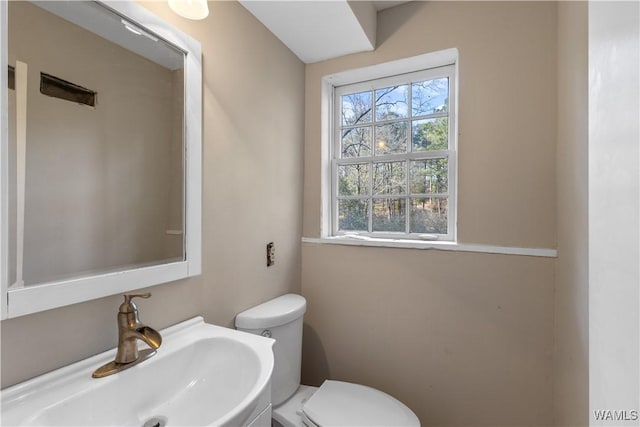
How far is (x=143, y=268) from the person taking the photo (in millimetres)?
924

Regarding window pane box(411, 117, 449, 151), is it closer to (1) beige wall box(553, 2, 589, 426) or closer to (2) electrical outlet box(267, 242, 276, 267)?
(1) beige wall box(553, 2, 589, 426)

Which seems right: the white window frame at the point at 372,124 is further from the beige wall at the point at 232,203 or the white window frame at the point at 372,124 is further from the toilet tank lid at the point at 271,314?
the toilet tank lid at the point at 271,314

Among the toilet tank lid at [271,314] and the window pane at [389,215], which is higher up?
the window pane at [389,215]

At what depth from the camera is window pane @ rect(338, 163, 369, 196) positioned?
1.77 meters

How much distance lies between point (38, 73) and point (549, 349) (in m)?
1.99

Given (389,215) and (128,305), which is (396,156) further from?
(128,305)

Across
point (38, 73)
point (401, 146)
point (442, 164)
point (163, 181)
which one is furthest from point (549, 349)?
point (38, 73)

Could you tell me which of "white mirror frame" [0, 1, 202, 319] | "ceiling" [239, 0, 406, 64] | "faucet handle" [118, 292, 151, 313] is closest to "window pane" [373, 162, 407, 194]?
"ceiling" [239, 0, 406, 64]

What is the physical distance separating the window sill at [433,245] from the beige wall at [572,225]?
0.31 feet

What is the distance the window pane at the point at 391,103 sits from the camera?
1690 mm

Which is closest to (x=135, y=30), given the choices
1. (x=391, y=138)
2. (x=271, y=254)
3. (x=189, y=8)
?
(x=189, y=8)

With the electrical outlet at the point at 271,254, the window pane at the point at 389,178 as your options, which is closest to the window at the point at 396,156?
the window pane at the point at 389,178

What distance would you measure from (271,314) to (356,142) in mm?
1118

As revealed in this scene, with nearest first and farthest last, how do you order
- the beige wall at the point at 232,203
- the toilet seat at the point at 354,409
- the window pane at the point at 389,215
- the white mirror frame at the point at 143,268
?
the white mirror frame at the point at 143,268
the beige wall at the point at 232,203
the toilet seat at the point at 354,409
the window pane at the point at 389,215
